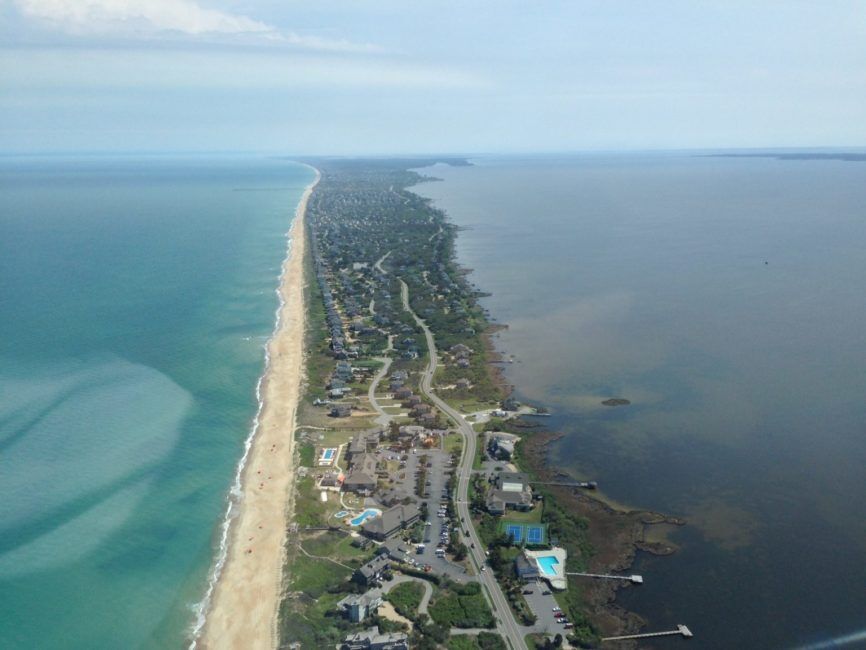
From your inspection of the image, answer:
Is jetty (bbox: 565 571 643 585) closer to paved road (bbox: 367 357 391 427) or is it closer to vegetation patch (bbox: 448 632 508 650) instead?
vegetation patch (bbox: 448 632 508 650)

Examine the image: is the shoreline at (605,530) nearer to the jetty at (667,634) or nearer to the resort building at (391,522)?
the jetty at (667,634)

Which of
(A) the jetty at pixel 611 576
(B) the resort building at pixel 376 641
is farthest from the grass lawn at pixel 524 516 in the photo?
(B) the resort building at pixel 376 641

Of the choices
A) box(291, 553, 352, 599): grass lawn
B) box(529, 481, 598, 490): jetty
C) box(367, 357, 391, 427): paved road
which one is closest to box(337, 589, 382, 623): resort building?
box(291, 553, 352, 599): grass lawn

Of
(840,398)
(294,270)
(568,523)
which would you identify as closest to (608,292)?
(840,398)

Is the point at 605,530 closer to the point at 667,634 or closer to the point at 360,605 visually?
the point at 667,634

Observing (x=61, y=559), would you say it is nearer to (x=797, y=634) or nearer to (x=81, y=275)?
(x=797, y=634)

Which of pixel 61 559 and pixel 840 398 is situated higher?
pixel 840 398

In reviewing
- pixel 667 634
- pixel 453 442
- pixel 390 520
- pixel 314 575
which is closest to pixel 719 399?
pixel 453 442
